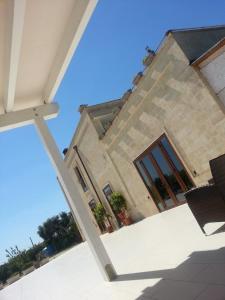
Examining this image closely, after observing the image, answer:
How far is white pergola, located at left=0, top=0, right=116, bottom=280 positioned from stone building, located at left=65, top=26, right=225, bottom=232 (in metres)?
4.45

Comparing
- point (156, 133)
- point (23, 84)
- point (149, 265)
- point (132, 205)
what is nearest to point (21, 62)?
point (23, 84)

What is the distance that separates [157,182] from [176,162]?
1670 millimetres

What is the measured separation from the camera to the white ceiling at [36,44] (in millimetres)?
3620

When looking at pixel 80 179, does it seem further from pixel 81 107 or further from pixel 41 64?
pixel 41 64

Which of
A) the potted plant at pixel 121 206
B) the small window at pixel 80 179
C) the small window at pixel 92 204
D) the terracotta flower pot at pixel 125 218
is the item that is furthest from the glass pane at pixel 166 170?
the small window at pixel 80 179

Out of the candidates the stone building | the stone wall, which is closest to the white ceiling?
the stone building

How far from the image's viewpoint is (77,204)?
4773 mm

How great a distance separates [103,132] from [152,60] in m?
5.78

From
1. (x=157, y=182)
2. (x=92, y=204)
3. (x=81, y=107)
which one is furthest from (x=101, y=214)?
(x=157, y=182)

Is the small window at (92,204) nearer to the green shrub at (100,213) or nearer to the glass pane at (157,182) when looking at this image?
the green shrub at (100,213)

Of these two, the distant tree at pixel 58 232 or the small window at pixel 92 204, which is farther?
the distant tree at pixel 58 232

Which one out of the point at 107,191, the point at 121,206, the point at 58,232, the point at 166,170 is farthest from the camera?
the point at 58,232

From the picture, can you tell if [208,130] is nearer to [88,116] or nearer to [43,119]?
[43,119]

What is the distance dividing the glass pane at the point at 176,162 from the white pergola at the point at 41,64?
546 centimetres
